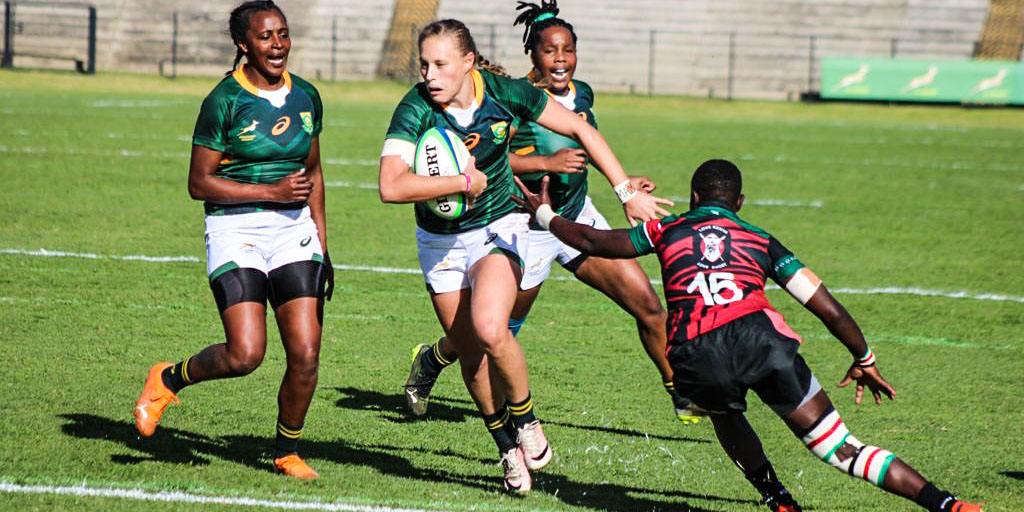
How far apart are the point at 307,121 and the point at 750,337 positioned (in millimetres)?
2514

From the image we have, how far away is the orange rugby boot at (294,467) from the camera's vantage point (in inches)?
239

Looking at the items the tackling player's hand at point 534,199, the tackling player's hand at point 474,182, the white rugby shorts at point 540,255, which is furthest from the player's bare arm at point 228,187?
the white rugby shorts at point 540,255

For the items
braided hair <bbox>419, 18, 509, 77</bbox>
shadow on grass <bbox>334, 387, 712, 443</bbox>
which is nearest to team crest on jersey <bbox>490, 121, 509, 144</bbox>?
braided hair <bbox>419, 18, 509, 77</bbox>

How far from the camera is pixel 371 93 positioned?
37688 millimetres

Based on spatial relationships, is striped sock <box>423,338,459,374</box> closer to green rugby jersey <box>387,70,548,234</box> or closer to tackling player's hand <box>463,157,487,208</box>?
green rugby jersey <box>387,70,548,234</box>

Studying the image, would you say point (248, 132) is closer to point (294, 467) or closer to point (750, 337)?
point (294, 467)

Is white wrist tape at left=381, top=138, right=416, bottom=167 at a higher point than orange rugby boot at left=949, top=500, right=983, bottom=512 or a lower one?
higher

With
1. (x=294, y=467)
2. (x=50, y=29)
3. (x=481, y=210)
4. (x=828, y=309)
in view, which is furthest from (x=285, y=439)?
(x=50, y=29)

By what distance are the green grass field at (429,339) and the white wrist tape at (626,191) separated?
144 cm

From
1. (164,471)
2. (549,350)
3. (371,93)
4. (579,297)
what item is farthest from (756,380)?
(371,93)

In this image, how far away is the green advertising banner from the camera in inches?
1454

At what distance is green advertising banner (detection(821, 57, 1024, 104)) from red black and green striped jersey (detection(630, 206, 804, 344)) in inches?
1350

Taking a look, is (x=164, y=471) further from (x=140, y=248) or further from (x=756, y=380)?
(x=140, y=248)

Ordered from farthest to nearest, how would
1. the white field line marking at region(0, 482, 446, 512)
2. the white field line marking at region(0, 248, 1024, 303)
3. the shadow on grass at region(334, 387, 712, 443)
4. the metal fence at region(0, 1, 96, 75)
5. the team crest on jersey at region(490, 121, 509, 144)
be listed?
the metal fence at region(0, 1, 96, 75) < the white field line marking at region(0, 248, 1024, 303) < the shadow on grass at region(334, 387, 712, 443) < the team crest on jersey at region(490, 121, 509, 144) < the white field line marking at region(0, 482, 446, 512)
